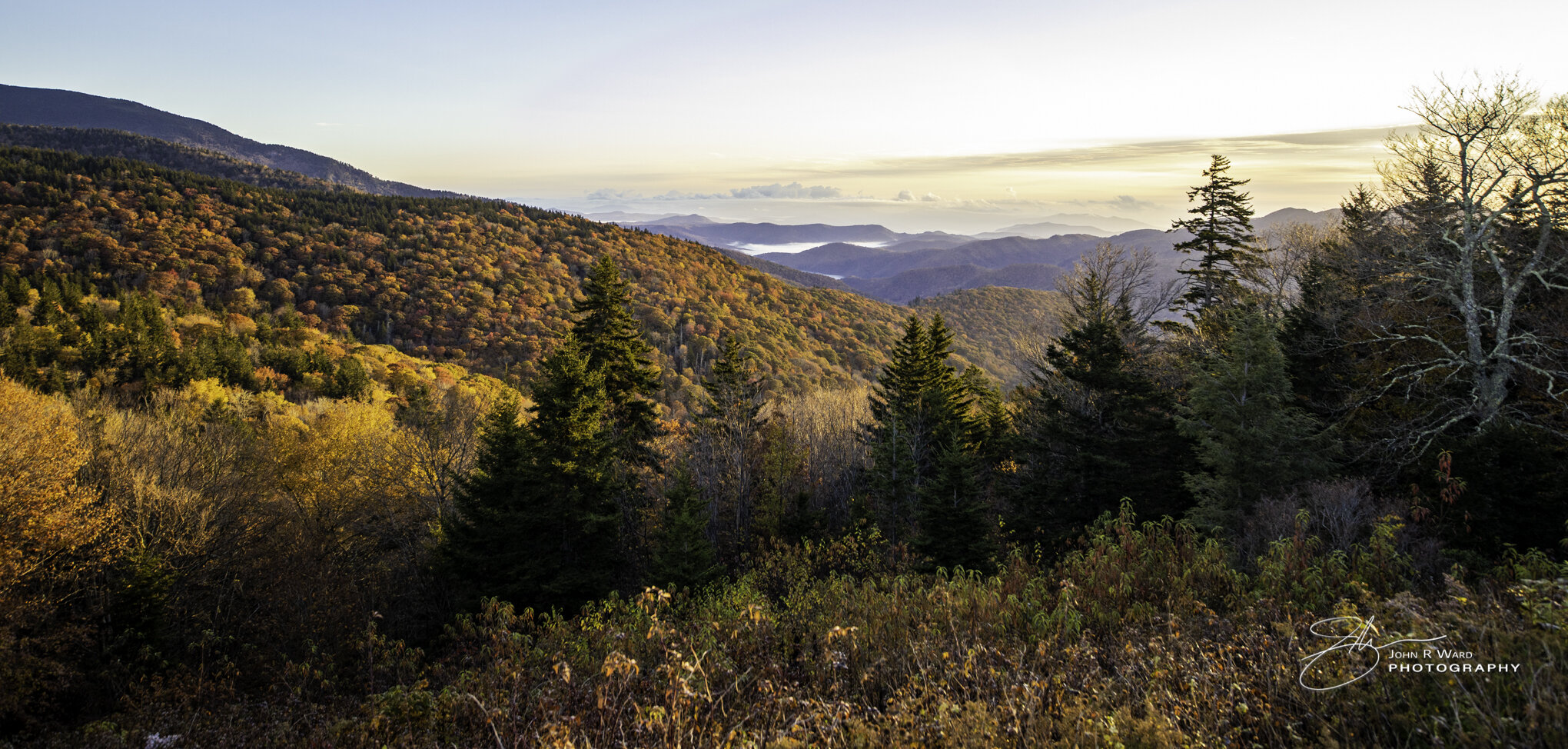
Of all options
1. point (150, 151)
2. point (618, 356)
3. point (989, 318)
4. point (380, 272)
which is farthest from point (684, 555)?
point (150, 151)

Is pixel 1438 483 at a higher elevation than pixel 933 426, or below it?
higher

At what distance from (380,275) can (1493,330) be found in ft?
390

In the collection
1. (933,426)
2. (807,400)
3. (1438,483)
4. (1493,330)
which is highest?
(1493,330)

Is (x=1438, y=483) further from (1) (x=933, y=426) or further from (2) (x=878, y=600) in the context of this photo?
(1) (x=933, y=426)

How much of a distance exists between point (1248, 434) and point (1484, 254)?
8283 millimetres

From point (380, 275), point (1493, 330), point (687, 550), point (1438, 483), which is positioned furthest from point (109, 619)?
point (380, 275)

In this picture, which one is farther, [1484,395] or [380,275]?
[380,275]

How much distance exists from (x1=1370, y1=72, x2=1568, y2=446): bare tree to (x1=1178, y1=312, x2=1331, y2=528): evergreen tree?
6.84 ft

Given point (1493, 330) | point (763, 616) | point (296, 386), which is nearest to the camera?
point (763, 616)

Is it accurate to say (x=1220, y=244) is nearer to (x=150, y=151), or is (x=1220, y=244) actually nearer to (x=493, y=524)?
(x=493, y=524)

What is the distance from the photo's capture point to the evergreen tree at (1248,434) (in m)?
12.0

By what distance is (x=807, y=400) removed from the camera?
1895 inches

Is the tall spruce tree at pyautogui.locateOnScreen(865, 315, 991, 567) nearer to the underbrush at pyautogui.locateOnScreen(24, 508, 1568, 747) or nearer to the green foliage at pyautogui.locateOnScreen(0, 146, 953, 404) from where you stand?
the underbrush at pyautogui.locateOnScreen(24, 508, 1568, 747)

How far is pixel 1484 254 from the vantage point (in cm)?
1400
